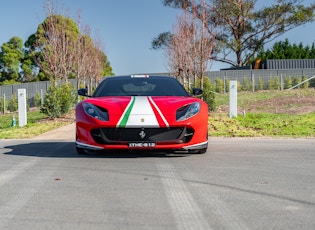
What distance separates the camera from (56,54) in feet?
79.6

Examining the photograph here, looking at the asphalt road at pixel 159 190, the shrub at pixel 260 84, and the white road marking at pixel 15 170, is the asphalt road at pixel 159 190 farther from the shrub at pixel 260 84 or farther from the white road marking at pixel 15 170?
the shrub at pixel 260 84

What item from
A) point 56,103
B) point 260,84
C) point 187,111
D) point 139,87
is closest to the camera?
point 187,111

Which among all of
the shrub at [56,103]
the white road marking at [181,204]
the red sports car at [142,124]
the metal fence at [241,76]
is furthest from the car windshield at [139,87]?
the metal fence at [241,76]

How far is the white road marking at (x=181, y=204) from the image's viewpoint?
13.4 ft

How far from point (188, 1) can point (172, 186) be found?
2347cm

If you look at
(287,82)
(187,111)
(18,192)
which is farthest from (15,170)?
(287,82)

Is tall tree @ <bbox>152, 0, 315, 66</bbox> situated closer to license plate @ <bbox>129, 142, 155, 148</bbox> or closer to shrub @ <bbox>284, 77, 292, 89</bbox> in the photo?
shrub @ <bbox>284, 77, 292, 89</bbox>

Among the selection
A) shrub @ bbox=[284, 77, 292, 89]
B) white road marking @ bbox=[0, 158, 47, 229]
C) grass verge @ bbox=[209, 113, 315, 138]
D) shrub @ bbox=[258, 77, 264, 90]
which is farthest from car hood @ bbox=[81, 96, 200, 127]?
shrub @ bbox=[284, 77, 292, 89]

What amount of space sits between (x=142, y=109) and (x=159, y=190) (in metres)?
2.39

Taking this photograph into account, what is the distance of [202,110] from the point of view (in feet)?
26.4

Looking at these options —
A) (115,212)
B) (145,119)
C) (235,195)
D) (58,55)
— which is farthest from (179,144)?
(58,55)

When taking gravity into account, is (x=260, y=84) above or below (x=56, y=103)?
above

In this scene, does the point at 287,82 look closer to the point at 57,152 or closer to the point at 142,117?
the point at 57,152

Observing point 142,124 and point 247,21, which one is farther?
point 247,21
